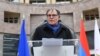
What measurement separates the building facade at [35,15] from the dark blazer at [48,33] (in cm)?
2298

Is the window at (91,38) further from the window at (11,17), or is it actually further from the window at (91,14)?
the window at (11,17)

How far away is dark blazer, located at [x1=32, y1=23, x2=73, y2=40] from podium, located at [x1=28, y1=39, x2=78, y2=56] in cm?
9

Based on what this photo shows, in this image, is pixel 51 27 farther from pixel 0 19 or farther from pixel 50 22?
pixel 0 19

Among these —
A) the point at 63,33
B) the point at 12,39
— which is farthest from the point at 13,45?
the point at 63,33

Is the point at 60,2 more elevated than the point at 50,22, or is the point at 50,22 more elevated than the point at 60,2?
the point at 60,2

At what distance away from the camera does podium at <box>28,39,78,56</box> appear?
321 cm

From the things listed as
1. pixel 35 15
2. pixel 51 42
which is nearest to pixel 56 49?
pixel 51 42

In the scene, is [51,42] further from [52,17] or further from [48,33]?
[52,17]

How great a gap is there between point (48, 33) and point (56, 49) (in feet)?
0.68

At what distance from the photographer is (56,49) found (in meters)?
3.26

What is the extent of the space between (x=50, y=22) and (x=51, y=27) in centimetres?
6

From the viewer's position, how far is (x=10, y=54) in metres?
26.1

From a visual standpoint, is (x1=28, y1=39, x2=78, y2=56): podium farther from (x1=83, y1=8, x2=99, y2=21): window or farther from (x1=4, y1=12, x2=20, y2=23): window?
(x1=4, y1=12, x2=20, y2=23): window

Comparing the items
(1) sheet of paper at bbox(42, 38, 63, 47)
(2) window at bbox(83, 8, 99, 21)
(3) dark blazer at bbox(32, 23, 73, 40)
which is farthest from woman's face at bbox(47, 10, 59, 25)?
(2) window at bbox(83, 8, 99, 21)
